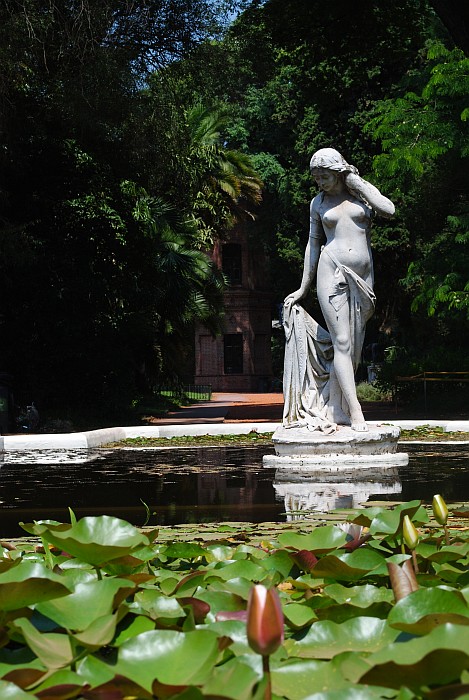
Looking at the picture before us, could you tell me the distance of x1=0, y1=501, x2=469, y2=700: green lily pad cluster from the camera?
4.03ft

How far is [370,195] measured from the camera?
7594mm

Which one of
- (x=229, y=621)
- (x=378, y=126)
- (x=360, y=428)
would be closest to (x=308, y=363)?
(x=360, y=428)

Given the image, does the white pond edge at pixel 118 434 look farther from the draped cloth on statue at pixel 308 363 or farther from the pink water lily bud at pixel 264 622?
the pink water lily bud at pixel 264 622

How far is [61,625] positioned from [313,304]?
33.0 meters

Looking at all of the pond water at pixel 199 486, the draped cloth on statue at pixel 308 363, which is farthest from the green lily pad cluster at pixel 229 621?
the draped cloth on statue at pixel 308 363

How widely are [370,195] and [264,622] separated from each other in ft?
22.1

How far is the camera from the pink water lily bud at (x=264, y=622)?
3.68 ft

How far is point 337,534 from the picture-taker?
242 cm

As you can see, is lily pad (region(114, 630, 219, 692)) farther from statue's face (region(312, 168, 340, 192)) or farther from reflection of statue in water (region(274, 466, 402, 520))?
statue's face (region(312, 168, 340, 192))

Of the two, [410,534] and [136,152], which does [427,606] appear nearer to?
[410,534]

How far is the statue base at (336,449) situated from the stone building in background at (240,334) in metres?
41.8

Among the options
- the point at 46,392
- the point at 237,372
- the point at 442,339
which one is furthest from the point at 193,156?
the point at 237,372

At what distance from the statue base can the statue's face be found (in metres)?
1.94

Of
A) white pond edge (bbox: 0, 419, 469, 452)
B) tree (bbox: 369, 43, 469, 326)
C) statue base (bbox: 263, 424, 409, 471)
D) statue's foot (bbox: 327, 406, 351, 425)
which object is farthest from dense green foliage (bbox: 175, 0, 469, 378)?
statue base (bbox: 263, 424, 409, 471)
